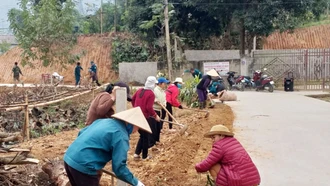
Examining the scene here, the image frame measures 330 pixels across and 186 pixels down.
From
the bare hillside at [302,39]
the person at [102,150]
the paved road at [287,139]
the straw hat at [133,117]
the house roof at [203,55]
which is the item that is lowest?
the paved road at [287,139]

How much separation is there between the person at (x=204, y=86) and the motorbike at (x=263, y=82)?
979cm

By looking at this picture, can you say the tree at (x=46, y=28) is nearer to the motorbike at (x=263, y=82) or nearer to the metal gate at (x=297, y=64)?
the motorbike at (x=263, y=82)

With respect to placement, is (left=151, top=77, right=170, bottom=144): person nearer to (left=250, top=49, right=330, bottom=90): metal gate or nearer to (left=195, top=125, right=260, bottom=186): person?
(left=195, top=125, right=260, bottom=186): person

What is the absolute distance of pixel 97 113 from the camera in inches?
229

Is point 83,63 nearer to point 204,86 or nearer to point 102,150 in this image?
point 204,86

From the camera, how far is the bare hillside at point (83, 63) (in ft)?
117

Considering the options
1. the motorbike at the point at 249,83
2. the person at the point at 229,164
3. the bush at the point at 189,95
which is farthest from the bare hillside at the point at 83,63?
the person at the point at 229,164

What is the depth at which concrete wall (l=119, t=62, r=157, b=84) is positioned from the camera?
30.7 m

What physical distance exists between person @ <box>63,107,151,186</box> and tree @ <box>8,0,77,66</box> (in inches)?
862

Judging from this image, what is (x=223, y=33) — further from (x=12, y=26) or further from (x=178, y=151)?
(x=178, y=151)

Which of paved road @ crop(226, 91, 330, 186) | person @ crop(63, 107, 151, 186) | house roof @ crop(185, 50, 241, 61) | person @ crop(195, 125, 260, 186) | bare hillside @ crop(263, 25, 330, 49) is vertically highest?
bare hillside @ crop(263, 25, 330, 49)

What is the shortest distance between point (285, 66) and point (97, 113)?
75.8ft

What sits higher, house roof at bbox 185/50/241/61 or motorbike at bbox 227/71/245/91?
house roof at bbox 185/50/241/61

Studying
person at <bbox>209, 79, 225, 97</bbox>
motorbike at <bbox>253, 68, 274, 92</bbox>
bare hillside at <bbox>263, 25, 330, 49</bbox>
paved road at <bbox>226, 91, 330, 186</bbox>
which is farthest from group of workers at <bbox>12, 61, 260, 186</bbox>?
bare hillside at <bbox>263, 25, 330, 49</bbox>
